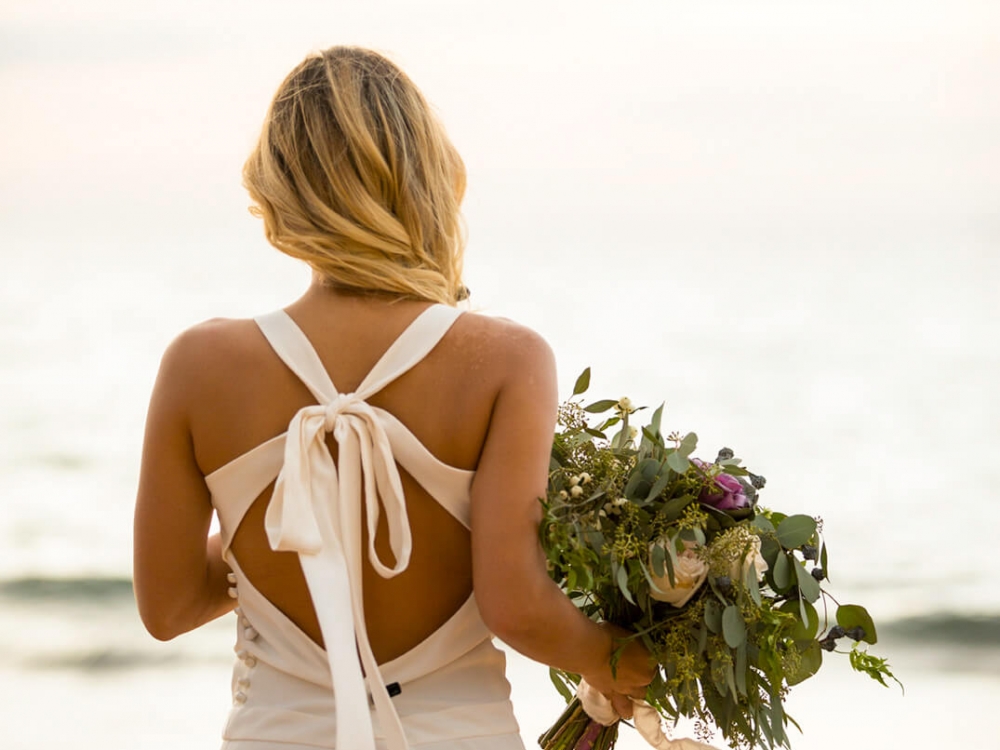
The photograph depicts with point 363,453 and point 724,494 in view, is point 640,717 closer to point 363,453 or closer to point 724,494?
point 724,494

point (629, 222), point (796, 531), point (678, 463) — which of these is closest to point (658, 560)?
point (678, 463)

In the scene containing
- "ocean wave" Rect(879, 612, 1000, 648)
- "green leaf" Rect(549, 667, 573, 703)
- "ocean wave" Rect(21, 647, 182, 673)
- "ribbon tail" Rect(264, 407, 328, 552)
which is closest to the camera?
"ribbon tail" Rect(264, 407, 328, 552)

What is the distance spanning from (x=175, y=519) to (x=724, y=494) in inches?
32.9

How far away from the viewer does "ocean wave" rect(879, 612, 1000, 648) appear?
838 cm

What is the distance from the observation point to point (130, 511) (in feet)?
33.4

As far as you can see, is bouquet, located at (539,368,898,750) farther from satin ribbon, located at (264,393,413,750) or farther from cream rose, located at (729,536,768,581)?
satin ribbon, located at (264,393,413,750)

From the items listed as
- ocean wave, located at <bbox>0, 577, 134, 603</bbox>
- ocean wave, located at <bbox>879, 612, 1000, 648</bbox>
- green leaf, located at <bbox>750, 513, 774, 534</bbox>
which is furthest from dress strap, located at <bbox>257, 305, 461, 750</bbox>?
ocean wave, located at <bbox>0, 577, 134, 603</bbox>

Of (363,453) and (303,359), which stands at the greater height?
(303,359)

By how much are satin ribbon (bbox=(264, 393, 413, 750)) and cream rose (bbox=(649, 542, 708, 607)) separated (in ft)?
1.36

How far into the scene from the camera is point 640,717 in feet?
6.80

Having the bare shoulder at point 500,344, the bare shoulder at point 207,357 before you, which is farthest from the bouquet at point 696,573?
the bare shoulder at point 207,357

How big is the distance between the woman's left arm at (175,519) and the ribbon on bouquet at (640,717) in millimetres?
627

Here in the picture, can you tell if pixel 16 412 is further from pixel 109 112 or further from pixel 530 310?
pixel 530 310

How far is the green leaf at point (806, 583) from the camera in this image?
2006 mm
